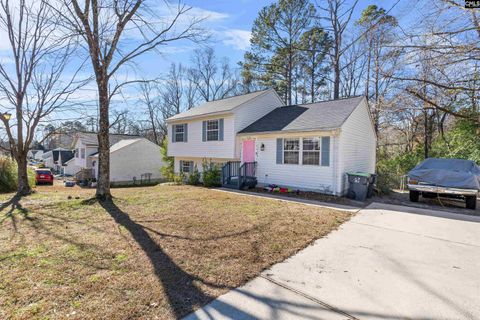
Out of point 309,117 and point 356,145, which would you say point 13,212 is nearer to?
point 309,117

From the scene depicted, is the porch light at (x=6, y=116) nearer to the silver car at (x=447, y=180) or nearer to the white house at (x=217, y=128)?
the white house at (x=217, y=128)

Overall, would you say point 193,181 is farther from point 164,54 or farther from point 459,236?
point 459,236

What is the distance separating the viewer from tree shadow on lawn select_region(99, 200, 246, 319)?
251 cm

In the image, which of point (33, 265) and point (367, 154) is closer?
point (33, 265)

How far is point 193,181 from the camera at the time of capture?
1405cm

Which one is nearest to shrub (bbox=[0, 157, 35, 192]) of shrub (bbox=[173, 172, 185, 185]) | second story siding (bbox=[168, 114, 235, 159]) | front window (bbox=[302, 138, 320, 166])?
shrub (bbox=[173, 172, 185, 185])

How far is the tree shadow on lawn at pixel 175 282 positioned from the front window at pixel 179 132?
12034mm

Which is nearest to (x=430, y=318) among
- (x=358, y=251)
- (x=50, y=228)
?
(x=358, y=251)

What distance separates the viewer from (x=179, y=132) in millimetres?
16188

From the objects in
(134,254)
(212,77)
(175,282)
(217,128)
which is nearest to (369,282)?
(175,282)

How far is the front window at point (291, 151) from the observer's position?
10.6 m

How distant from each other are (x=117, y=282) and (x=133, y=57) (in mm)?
7443

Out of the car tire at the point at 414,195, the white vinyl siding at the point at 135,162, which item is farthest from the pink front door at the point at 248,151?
the white vinyl siding at the point at 135,162

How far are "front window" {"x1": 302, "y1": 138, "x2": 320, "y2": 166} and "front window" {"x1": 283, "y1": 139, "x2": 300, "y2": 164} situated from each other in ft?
1.05
